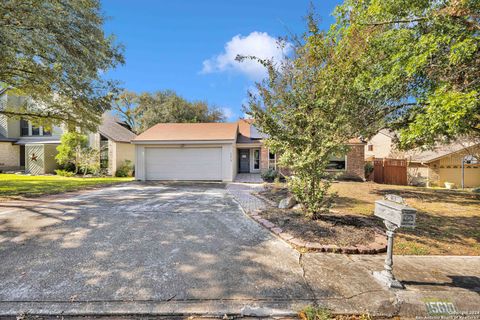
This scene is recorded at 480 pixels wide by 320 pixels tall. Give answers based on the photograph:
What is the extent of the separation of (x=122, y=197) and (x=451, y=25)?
1122cm

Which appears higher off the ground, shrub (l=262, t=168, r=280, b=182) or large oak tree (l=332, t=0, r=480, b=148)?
large oak tree (l=332, t=0, r=480, b=148)

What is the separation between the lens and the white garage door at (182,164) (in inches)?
525

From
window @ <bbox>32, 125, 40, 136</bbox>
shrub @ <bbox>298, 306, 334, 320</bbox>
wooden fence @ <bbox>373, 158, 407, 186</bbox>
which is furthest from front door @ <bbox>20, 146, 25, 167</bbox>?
wooden fence @ <bbox>373, 158, 407, 186</bbox>

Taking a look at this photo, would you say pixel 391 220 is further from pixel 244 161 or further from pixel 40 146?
pixel 40 146

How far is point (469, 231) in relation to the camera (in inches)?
204

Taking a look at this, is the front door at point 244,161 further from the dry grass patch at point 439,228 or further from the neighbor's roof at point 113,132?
the dry grass patch at point 439,228

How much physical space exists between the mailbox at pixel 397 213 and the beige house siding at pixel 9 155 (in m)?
27.4

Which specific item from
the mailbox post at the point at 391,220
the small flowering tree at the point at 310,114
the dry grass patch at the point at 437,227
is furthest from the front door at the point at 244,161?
the mailbox post at the point at 391,220


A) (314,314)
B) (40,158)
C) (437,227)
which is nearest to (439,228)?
(437,227)

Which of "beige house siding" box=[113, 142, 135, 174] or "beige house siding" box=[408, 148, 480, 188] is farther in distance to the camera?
"beige house siding" box=[408, 148, 480, 188]

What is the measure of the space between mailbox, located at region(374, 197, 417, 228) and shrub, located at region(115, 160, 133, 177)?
1772 centimetres

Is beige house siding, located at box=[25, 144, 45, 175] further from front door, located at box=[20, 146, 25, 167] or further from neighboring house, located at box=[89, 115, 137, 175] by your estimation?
neighboring house, located at box=[89, 115, 137, 175]

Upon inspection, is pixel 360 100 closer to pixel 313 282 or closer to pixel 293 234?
pixel 293 234

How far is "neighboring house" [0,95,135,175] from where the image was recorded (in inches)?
663
